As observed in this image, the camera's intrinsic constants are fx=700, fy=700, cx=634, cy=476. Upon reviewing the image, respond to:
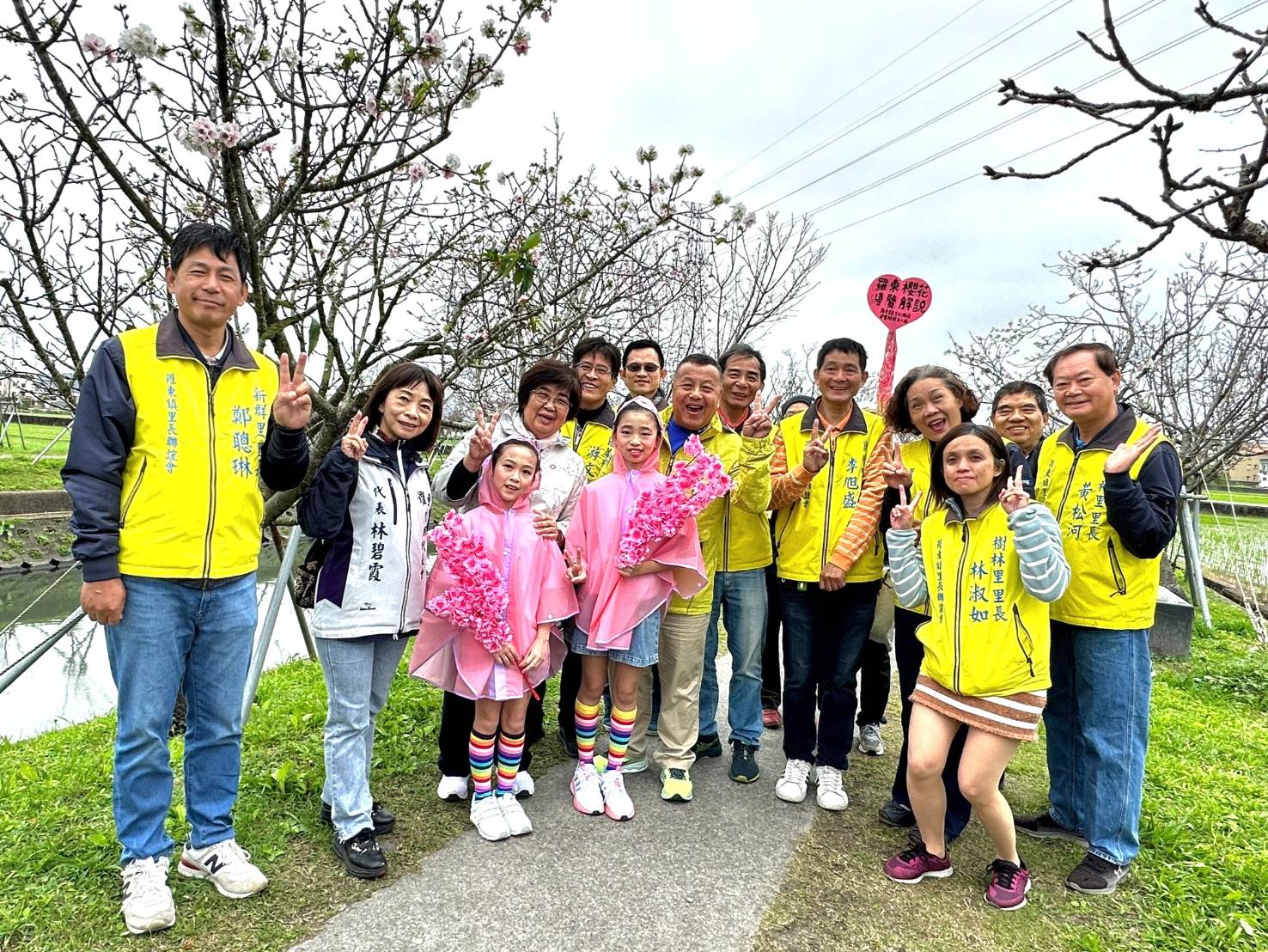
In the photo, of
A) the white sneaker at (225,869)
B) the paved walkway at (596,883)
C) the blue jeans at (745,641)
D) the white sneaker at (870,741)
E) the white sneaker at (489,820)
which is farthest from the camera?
the white sneaker at (870,741)

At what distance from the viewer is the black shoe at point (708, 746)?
3980 mm

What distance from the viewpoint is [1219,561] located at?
1258 cm

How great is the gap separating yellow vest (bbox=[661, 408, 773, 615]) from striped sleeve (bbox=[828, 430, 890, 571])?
419 millimetres

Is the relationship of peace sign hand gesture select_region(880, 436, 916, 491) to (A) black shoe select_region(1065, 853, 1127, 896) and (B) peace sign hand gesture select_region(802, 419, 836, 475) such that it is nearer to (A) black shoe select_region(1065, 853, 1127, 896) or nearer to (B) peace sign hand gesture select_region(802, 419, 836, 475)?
(B) peace sign hand gesture select_region(802, 419, 836, 475)

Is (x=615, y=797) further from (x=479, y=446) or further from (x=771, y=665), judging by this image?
(x=771, y=665)

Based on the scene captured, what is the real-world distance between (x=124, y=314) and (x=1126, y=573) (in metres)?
5.32

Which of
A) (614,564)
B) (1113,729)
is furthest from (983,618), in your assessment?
(614,564)

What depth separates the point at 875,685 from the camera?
4.35 m

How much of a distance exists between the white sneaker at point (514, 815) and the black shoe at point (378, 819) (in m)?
0.47

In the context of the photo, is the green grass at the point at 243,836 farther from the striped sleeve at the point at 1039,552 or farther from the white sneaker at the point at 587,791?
the striped sleeve at the point at 1039,552

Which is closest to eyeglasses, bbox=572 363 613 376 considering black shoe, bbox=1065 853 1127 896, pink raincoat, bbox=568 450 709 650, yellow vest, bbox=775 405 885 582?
pink raincoat, bbox=568 450 709 650

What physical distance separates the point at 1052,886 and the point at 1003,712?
0.89 meters

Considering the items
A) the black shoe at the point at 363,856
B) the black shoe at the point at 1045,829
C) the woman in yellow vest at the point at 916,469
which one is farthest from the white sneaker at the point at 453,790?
the black shoe at the point at 1045,829

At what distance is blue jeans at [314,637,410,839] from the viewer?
275cm
